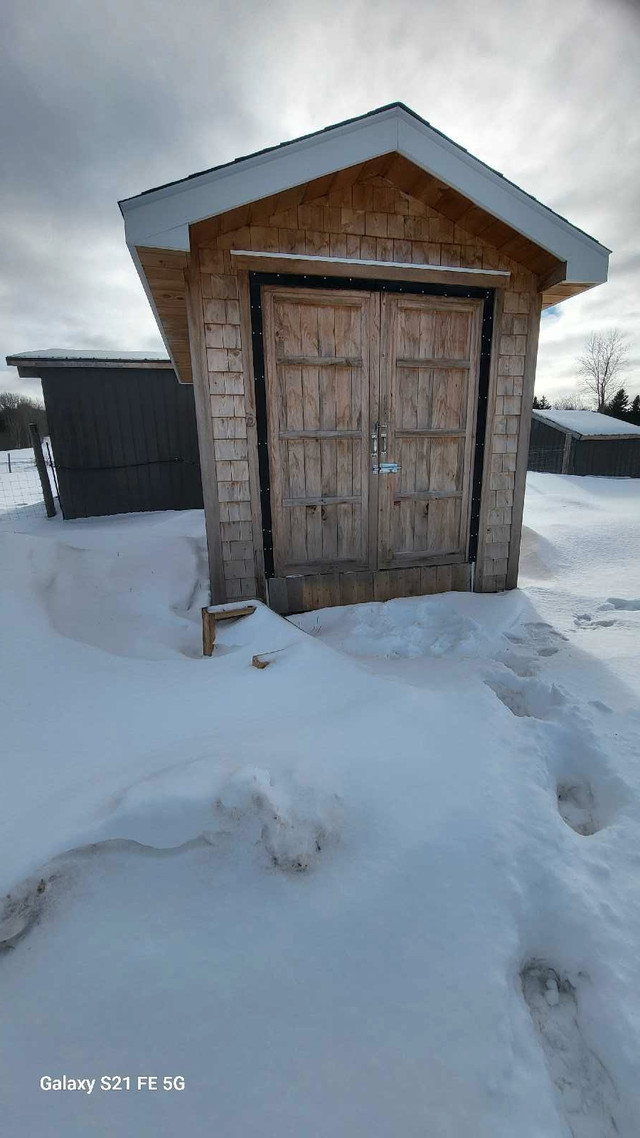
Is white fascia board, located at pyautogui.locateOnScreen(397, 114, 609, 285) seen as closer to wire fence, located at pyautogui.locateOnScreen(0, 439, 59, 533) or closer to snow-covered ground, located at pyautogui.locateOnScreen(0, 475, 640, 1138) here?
snow-covered ground, located at pyautogui.locateOnScreen(0, 475, 640, 1138)

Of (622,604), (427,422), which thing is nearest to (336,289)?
(427,422)

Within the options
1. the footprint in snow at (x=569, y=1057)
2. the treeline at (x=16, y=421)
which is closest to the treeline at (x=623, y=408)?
the footprint in snow at (x=569, y=1057)

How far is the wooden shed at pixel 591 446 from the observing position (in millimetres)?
15852

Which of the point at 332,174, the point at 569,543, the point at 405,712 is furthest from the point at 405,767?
the point at 569,543

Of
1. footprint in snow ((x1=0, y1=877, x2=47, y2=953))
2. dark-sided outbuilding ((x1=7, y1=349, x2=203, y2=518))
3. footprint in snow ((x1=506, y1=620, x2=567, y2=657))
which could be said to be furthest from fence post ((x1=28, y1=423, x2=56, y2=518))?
footprint in snow ((x1=0, y1=877, x2=47, y2=953))

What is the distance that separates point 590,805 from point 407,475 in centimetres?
290

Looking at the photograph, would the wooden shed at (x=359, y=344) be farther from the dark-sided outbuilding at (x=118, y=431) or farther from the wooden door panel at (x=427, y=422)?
the dark-sided outbuilding at (x=118, y=431)

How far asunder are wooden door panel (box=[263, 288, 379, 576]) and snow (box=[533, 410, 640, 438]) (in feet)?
49.0

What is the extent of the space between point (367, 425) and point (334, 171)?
1699mm

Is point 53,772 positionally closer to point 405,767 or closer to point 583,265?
point 405,767

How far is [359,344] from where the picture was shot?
3.69 meters

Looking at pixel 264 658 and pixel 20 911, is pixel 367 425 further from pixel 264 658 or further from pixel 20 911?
pixel 20 911

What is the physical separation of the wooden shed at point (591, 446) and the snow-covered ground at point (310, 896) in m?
16.3

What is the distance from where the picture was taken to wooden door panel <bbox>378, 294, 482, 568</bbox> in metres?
3.79
